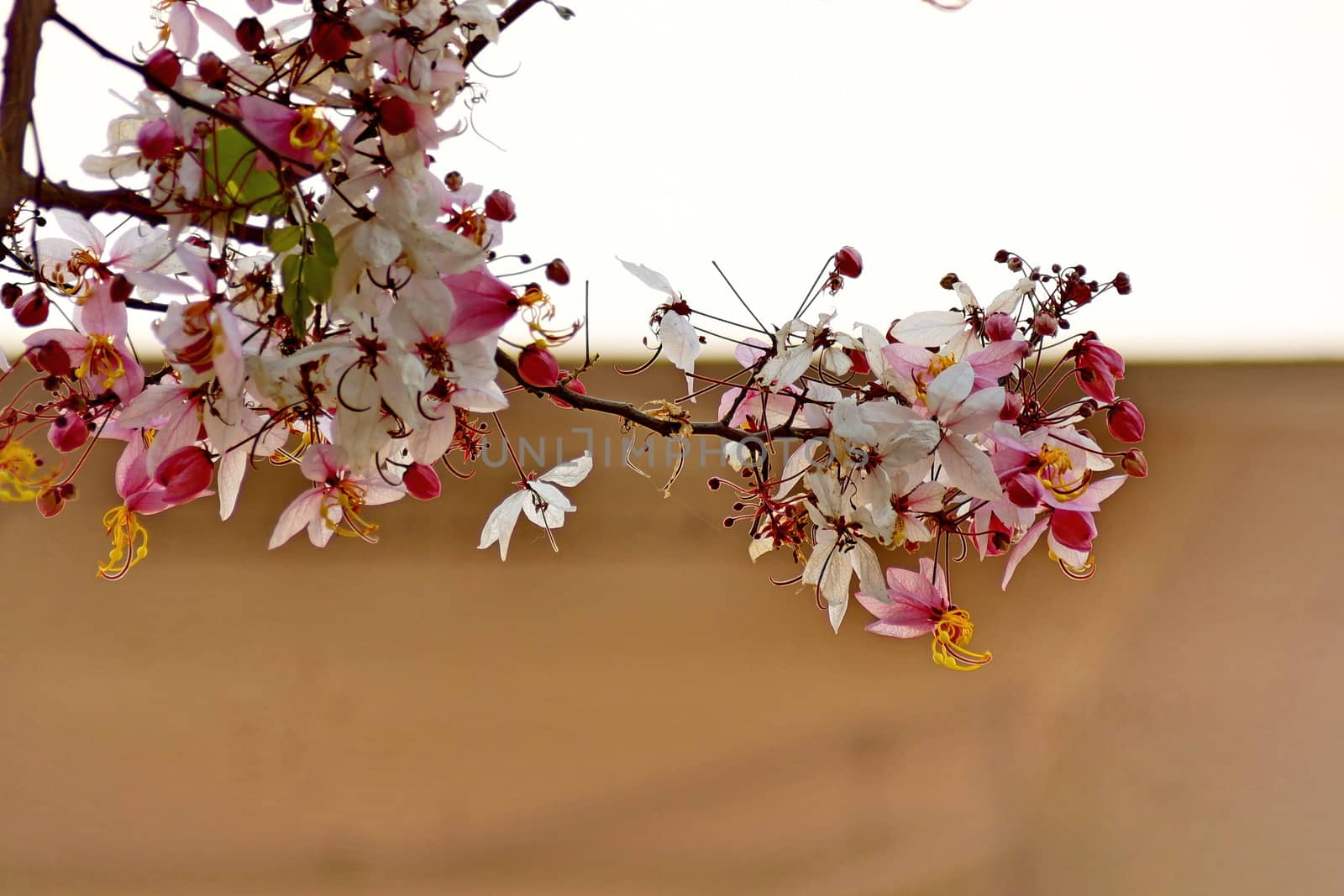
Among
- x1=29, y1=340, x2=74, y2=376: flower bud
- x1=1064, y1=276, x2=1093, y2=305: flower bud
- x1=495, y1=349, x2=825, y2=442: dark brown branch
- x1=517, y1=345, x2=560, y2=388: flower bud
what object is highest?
x1=1064, y1=276, x2=1093, y2=305: flower bud

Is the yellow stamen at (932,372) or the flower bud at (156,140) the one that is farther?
the yellow stamen at (932,372)

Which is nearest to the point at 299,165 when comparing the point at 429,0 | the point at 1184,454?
the point at 429,0

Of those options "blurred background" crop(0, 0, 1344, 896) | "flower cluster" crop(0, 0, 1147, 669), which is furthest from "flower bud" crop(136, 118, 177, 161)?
"blurred background" crop(0, 0, 1344, 896)

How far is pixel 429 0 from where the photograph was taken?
1.02 feet

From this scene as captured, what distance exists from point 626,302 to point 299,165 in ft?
3.15

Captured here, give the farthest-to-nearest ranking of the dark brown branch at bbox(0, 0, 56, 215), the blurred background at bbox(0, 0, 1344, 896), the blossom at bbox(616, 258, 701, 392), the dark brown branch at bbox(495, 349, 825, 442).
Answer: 1. the blurred background at bbox(0, 0, 1344, 896)
2. the blossom at bbox(616, 258, 701, 392)
3. the dark brown branch at bbox(495, 349, 825, 442)
4. the dark brown branch at bbox(0, 0, 56, 215)

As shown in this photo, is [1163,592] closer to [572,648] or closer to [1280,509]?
[1280,509]

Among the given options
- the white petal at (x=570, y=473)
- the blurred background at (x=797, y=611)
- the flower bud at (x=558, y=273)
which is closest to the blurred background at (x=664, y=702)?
the blurred background at (x=797, y=611)

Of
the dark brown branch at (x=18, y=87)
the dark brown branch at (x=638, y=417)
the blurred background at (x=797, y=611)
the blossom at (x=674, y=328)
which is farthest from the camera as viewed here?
the blurred background at (x=797, y=611)

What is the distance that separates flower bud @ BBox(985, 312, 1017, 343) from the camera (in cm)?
45

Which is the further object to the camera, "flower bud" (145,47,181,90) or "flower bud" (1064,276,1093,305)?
"flower bud" (1064,276,1093,305)

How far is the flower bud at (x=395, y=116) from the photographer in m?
0.29

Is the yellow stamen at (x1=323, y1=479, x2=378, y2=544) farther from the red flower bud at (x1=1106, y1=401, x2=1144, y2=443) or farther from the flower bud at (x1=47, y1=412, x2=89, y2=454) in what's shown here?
the red flower bud at (x1=1106, y1=401, x2=1144, y2=443)

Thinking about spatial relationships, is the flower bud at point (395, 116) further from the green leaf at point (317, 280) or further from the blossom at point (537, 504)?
the blossom at point (537, 504)
